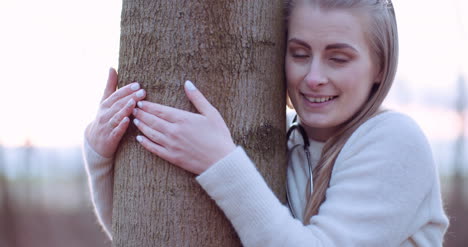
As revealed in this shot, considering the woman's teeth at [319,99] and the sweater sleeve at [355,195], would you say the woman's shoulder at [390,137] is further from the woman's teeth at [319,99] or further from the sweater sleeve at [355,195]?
the woman's teeth at [319,99]

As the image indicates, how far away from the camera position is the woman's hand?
1450 millimetres

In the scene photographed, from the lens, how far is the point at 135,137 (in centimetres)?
153

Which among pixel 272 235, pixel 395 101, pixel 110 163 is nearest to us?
pixel 272 235

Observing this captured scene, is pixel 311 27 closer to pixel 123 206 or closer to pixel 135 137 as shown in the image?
pixel 135 137

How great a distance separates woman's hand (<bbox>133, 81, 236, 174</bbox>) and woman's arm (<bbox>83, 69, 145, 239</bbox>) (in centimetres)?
10

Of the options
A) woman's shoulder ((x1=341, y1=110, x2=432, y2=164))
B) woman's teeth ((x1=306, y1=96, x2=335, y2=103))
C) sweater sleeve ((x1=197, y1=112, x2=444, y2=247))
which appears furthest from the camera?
woman's teeth ((x1=306, y1=96, x2=335, y2=103))

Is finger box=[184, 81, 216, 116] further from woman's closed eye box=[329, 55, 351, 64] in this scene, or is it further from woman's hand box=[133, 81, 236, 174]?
woman's closed eye box=[329, 55, 351, 64]

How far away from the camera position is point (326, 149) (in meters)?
1.74

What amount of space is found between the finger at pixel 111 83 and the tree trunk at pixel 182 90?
2.4 inches

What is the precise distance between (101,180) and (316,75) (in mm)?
779

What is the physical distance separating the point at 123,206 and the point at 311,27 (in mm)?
777

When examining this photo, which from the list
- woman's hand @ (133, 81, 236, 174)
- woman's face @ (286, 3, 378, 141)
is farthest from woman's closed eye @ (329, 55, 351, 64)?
woman's hand @ (133, 81, 236, 174)

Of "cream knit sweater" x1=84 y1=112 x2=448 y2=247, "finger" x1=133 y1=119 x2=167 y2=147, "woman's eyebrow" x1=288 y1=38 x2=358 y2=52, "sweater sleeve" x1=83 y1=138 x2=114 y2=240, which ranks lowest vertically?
"sweater sleeve" x1=83 y1=138 x2=114 y2=240

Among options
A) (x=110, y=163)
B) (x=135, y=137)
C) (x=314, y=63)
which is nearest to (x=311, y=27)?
(x=314, y=63)
